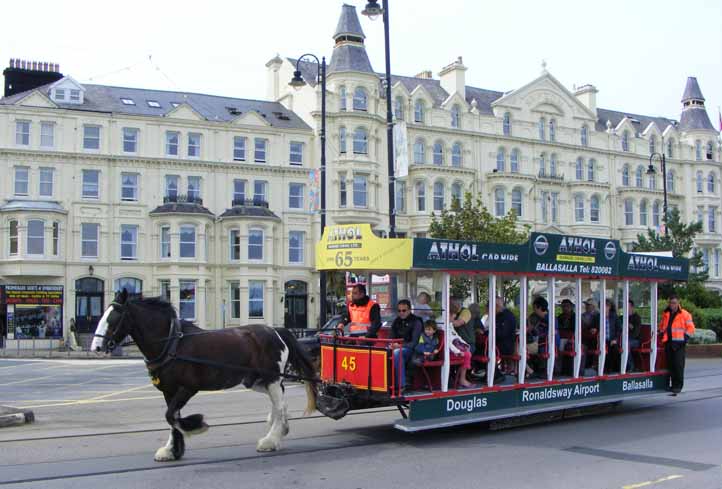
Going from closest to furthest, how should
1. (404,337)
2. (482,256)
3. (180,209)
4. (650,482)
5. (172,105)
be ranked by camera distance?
(650,482) < (404,337) < (482,256) < (180,209) < (172,105)

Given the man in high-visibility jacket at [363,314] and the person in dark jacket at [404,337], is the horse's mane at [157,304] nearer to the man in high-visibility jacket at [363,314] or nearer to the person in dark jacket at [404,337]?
the man in high-visibility jacket at [363,314]

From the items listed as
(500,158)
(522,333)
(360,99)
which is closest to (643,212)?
(500,158)

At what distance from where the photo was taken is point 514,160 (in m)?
54.3

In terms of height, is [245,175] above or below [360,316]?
above

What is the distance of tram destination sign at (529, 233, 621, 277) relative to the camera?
12.0 metres

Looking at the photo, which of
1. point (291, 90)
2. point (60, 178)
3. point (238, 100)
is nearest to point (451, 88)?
point (291, 90)

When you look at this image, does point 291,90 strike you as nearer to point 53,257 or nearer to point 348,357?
point 53,257

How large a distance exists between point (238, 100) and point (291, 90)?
3.75m

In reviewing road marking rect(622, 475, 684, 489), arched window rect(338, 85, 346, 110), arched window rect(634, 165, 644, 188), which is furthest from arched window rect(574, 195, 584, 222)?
road marking rect(622, 475, 684, 489)

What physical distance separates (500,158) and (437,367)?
44.3 meters

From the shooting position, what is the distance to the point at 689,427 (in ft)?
39.1

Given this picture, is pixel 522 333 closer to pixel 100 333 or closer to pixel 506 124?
pixel 100 333

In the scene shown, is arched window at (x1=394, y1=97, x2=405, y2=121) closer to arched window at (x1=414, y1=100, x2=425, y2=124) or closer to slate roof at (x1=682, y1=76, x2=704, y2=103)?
arched window at (x1=414, y1=100, x2=425, y2=124)

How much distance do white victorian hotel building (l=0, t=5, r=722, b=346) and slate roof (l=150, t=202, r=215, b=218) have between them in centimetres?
11
